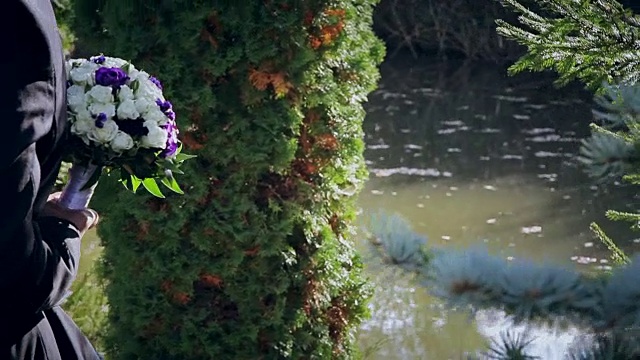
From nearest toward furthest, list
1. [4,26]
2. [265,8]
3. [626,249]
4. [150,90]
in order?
[4,26] → [150,90] → [265,8] → [626,249]

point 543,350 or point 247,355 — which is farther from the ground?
point 543,350

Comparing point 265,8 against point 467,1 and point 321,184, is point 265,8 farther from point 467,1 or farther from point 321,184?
point 467,1

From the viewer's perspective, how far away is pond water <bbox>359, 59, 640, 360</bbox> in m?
5.80

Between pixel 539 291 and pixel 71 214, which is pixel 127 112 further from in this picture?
pixel 539 291

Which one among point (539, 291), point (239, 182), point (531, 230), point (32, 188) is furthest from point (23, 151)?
point (531, 230)

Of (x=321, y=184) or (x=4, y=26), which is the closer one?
(x=4, y=26)

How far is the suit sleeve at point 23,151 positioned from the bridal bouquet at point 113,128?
0.25m

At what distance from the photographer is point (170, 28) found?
3682 millimetres

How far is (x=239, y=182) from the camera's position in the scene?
375 centimetres

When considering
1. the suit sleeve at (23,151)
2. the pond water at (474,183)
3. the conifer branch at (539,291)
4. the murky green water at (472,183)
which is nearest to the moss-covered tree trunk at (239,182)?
the murky green water at (472,183)

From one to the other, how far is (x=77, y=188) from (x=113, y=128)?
0.21 m

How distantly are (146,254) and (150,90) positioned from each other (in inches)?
67.2

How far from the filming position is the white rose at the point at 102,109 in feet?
6.86

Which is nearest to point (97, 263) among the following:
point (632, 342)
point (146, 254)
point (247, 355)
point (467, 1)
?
point (146, 254)
